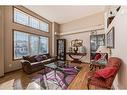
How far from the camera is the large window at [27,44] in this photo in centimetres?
566

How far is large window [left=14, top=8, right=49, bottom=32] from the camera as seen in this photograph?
223 inches

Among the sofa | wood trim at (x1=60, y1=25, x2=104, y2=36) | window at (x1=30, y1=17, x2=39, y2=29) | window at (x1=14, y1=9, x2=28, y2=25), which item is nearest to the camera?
the sofa

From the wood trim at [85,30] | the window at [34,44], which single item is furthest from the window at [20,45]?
the wood trim at [85,30]

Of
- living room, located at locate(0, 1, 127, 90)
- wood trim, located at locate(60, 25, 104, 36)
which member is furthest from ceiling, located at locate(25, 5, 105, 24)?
wood trim, located at locate(60, 25, 104, 36)

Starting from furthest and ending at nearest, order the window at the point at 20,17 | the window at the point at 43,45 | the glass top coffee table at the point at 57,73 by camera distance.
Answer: the window at the point at 43,45 < the window at the point at 20,17 < the glass top coffee table at the point at 57,73

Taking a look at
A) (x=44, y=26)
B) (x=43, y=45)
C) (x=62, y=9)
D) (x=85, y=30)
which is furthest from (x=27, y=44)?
(x=85, y=30)

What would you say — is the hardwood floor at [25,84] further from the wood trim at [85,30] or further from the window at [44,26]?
the window at [44,26]

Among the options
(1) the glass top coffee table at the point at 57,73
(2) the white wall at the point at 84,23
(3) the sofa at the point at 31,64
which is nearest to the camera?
(1) the glass top coffee table at the point at 57,73

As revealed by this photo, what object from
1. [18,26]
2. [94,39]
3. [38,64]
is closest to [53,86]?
[38,64]

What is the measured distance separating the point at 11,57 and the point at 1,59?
752 mm

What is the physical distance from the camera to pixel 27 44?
641 cm

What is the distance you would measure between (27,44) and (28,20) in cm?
133

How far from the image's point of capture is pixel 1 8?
179 inches

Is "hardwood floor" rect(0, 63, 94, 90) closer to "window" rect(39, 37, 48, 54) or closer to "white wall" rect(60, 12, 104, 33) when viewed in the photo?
"window" rect(39, 37, 48, 54)
